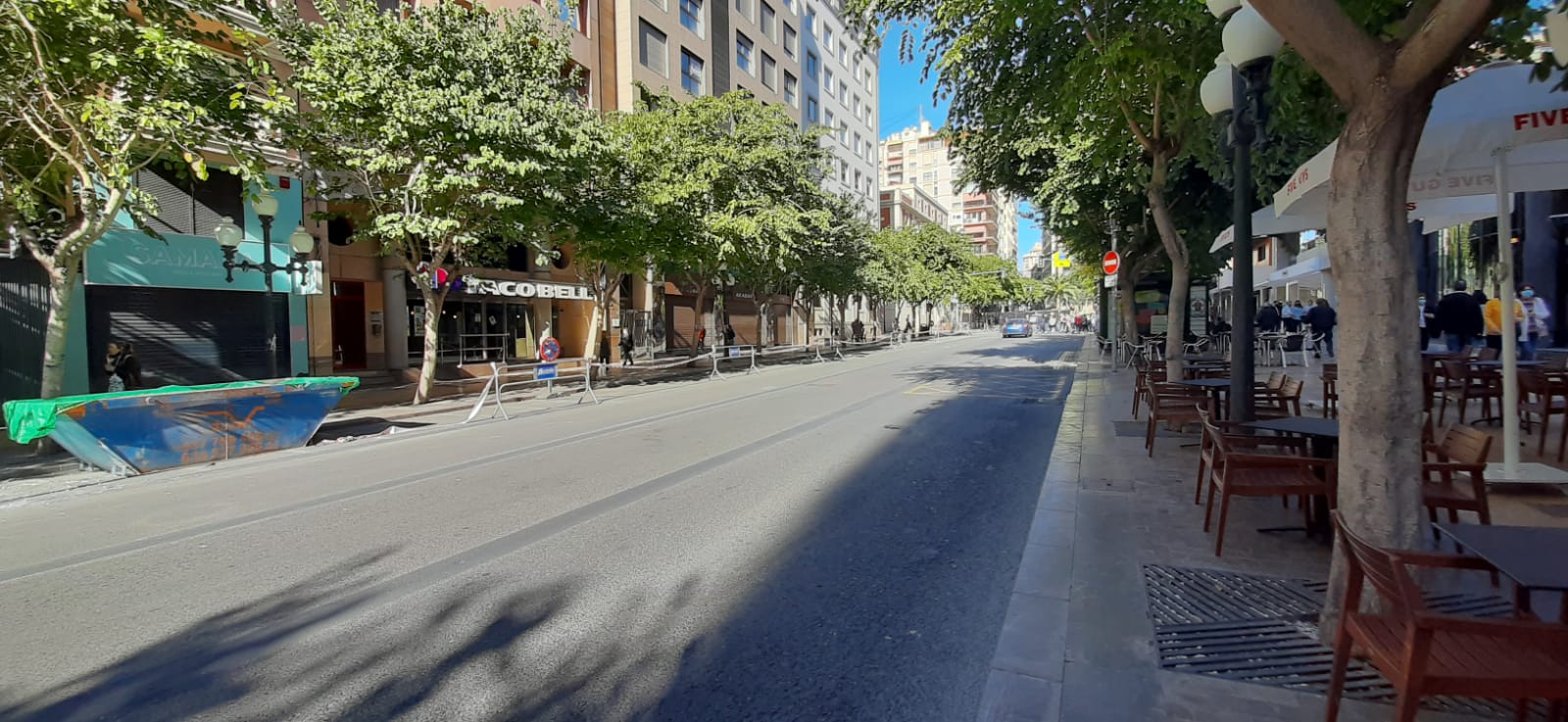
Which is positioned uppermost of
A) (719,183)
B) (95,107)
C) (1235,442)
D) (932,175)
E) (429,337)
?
(932,175)

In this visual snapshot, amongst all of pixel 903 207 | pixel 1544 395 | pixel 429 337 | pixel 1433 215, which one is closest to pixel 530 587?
pixel 1544 395

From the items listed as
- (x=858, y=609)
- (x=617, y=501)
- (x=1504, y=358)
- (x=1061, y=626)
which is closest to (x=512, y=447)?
(x=617, y=501)

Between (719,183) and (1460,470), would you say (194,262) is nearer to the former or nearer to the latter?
(719,183)

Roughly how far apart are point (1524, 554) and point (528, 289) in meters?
23.0

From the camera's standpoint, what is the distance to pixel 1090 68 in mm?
7730

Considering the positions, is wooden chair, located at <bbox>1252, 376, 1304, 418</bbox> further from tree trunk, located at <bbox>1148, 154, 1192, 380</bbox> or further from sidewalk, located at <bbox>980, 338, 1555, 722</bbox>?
tree trunk, located at <bbox>1148, 154, 1192, 380</bbox>

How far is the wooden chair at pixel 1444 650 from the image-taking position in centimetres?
205

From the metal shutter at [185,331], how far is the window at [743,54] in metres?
28.6

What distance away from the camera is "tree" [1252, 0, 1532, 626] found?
2750mm

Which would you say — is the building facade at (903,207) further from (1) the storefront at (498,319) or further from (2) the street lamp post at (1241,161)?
(2) the street lamp post at (1241,161)

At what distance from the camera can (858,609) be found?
396 centimetres

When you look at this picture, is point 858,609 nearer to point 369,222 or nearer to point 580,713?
point 580,713

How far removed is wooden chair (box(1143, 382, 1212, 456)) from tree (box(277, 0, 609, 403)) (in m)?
10.7

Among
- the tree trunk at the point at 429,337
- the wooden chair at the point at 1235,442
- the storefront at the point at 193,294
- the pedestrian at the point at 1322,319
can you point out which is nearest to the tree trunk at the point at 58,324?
the storefront at the point at 193,294
